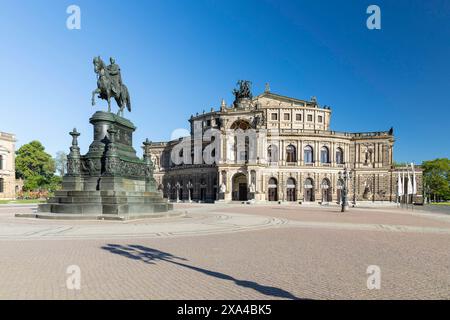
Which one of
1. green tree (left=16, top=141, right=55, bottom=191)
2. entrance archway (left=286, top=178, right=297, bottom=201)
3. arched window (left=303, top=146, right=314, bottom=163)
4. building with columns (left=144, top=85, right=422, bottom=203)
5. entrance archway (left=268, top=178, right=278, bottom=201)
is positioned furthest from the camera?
green tree (left=16, top=141, right=55, bottom=191)

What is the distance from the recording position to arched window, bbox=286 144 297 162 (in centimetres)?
6588

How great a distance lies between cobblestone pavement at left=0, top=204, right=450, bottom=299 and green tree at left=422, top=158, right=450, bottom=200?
96788 mm

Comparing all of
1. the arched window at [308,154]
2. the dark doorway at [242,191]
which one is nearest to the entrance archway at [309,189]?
the arched window at [308,154]

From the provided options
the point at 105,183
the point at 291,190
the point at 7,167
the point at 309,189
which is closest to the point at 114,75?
the point at 105,183

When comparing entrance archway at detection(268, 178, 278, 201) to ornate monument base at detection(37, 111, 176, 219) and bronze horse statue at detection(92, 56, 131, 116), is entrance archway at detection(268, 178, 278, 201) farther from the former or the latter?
bronze horse statue at detection(92, 56, 131, 116)

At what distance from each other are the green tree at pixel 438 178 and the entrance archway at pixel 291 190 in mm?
52298

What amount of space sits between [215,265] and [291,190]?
→ 58.8 metres

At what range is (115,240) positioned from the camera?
1164 centimetres

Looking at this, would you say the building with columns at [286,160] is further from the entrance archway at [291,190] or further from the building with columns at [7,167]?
the building with columns at [7,167]

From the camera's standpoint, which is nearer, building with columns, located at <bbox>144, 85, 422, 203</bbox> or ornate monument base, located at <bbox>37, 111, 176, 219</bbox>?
ornate monument base, located at <bbox>37, 111, 176, 219</bbox>

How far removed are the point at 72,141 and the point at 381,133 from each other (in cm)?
6615

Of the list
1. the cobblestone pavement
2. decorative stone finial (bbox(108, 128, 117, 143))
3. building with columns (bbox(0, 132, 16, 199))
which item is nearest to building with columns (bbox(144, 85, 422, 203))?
building with columns (bbox(0, 132, 16, 199))
